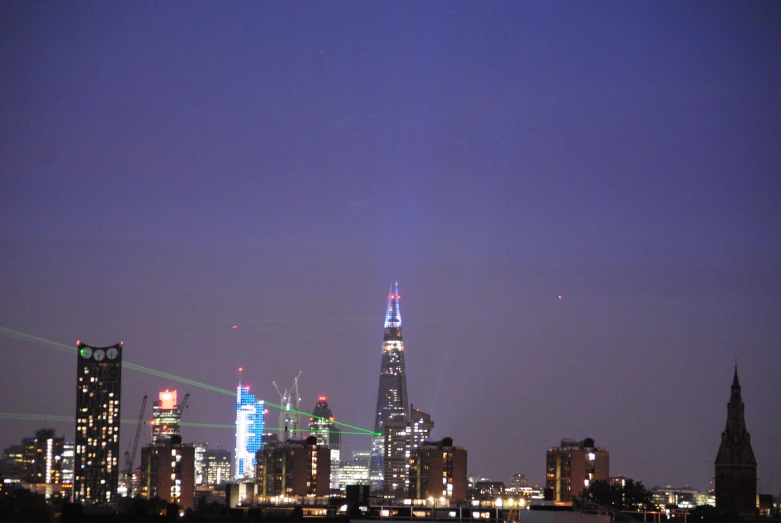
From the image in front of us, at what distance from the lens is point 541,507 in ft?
302

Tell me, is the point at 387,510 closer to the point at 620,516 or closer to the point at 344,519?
the point at 344,519

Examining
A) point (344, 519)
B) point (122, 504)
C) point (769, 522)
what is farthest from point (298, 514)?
point (122, 504)

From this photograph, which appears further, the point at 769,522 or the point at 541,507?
the point at 769,522

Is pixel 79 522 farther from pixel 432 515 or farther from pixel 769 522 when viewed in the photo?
pixel 769 522

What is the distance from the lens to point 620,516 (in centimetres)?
11038

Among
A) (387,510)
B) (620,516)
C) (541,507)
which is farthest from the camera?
(620,516)

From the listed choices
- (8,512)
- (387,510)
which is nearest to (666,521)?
(387,510)

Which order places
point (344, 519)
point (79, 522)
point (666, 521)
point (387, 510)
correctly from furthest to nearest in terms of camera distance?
1. point (666, 521)
2. point (387, 510)
3. point (344, 519)
4. point (79, 522)

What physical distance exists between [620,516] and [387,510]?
862 inches

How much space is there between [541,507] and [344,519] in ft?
48.3

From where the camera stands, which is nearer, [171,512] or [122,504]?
[171,512]

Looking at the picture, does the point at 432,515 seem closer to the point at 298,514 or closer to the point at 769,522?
the point at 298,514

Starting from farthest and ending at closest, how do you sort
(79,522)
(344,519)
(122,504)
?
(122,504) → (344,519) → (79,522)

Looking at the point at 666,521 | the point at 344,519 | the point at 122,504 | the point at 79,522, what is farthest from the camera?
the point at 122,504
